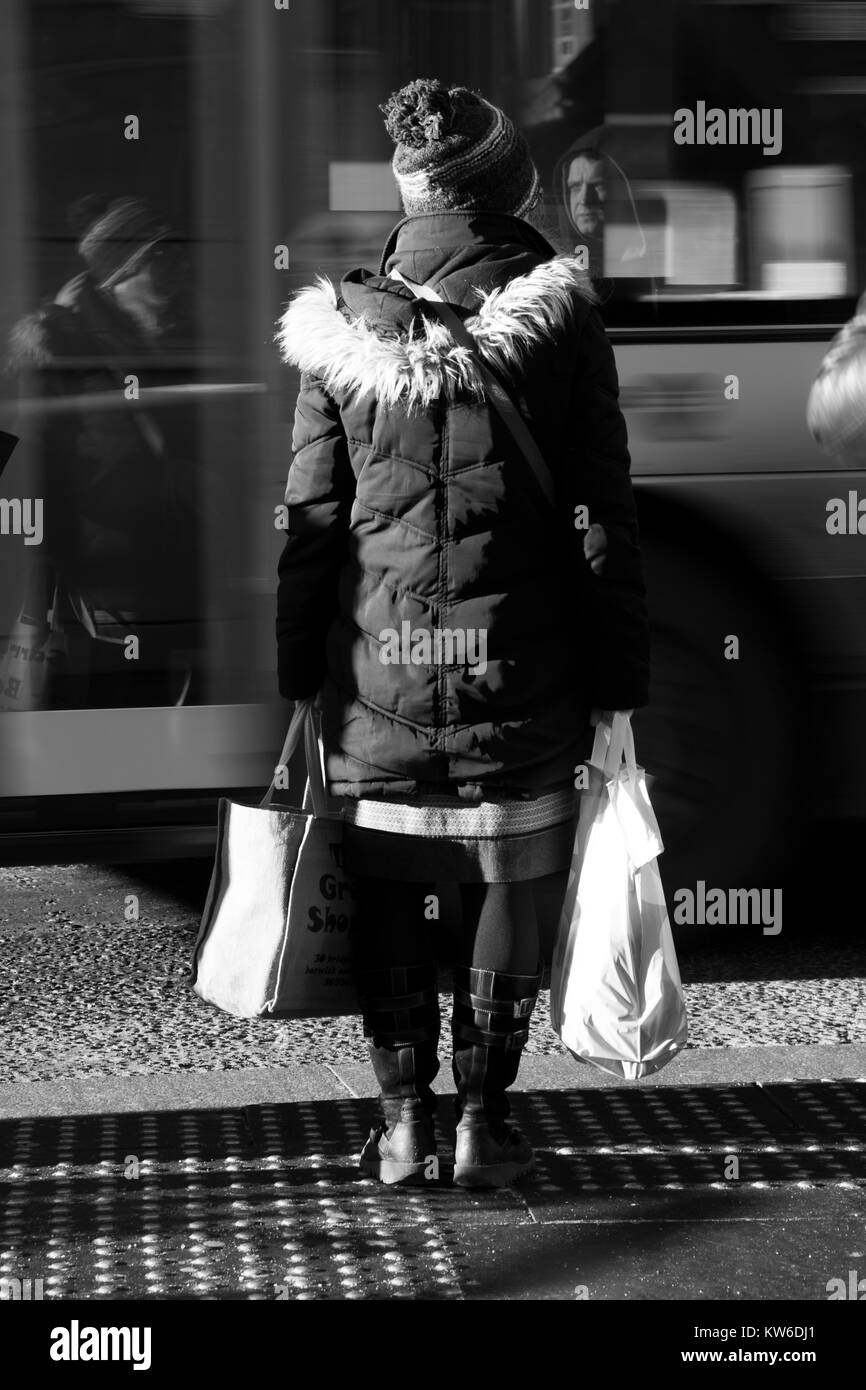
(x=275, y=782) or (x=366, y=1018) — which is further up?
(x=275, y=782)

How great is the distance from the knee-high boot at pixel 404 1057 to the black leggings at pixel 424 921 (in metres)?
0.03

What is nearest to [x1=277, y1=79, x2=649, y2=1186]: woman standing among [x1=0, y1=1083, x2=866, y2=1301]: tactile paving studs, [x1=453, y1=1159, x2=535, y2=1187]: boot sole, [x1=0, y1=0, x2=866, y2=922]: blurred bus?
[x1=453, y1=1159, x2=535, y2=1187]: boot sole

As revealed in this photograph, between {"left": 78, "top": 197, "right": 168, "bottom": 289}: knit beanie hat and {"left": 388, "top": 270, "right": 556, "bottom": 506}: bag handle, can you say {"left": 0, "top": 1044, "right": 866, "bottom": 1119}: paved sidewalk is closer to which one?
{"left": 388, "top": 270, "right": 556, "bottom": 506}: bag handle

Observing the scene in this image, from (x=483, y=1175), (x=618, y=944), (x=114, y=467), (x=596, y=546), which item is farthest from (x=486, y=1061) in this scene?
(x=114, y=467)

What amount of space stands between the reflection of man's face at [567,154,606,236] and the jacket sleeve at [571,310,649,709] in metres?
1.75

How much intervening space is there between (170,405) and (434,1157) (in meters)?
2.15

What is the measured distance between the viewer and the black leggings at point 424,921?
3.37 metres

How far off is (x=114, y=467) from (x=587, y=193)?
1.36 meters

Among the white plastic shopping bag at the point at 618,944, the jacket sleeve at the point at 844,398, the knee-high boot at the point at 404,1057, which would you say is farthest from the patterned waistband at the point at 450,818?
the jacket sleeve at the point at 844,398

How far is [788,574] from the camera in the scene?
16.7 ft

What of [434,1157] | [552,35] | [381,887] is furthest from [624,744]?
[552,35]

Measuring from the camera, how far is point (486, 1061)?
3395 mm

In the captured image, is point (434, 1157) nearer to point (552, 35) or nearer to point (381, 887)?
point (381, 887)

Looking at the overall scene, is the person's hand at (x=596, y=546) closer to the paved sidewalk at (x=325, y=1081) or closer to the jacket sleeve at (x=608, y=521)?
the jacket sleeve at (x=608, y=521)
